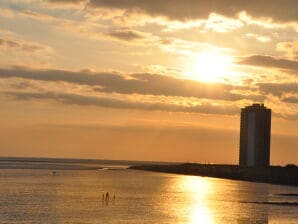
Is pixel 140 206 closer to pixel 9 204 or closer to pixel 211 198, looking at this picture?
pixel 9 204

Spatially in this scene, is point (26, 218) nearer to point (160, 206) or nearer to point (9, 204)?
point (9, 204)

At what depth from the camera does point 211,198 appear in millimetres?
117000

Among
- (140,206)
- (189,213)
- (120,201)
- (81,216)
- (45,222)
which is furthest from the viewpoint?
(120,201)

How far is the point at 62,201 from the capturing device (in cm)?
9656

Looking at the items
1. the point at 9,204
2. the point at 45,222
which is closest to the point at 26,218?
the point at 45,222

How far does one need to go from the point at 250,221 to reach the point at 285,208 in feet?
71.6

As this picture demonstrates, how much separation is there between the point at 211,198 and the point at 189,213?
3273 centimetres

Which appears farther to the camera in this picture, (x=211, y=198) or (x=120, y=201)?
(x=211, y=198)

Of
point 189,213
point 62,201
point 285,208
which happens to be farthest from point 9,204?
point 285,208

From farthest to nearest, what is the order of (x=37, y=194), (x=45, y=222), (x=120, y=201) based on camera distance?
(x=37, y=194), (x=120, y=201), (x=45, y=222)

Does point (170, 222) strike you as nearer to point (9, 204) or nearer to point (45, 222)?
point (45, 222)

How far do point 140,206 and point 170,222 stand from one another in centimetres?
1998

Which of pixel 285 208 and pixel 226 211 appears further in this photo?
pixel 285 208

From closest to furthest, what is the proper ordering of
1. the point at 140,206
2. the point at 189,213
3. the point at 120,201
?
the point at 189,213 → the point at 140,206 → the point at 120,201
